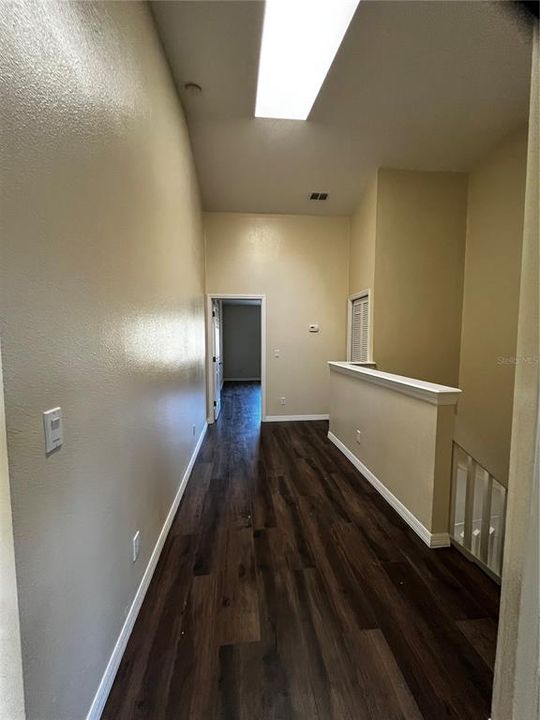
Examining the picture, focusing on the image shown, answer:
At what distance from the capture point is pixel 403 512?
7.43 ft

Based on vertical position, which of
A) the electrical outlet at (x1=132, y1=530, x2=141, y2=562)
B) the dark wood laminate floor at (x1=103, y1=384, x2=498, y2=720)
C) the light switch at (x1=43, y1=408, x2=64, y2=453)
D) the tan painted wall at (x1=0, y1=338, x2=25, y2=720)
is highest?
the light switch at (x1=43, y1=408, x2=64, y2=453)

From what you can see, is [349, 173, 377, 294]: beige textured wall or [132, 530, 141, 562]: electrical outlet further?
[349, 173, 377, 294]: beige textured wall

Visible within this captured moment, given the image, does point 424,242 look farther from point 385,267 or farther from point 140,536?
point 140,536

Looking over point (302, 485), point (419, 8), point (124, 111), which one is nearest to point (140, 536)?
point (302, 485)

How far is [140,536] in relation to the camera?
1550 millimetres

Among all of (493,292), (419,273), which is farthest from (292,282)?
(493,292)

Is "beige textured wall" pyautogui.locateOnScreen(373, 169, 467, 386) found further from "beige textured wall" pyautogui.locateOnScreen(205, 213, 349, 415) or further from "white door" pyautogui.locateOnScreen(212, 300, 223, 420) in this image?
"white door" pyautogui.locateOnScreen(212, 300, 223, 420)

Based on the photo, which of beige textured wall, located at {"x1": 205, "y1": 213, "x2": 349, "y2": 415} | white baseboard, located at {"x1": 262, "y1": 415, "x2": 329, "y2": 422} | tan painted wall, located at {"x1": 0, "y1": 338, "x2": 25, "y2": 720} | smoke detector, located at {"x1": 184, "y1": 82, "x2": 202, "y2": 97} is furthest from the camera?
white baseboard, located at {"x1": 262, "y1": 415, "x2": 329, "y2": 422}

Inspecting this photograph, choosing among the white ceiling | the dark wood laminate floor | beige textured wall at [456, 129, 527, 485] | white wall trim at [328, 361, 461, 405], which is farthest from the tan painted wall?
beige textured wall at [456, 129, 527, 485]

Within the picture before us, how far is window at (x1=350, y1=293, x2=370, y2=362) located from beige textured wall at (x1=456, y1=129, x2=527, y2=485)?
4.04 ft

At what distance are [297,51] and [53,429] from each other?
3314mm

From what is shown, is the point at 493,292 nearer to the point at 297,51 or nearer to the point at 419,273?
the point at 419,273

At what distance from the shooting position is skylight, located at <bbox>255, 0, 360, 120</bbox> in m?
2.12

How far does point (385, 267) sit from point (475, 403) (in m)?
2.04
